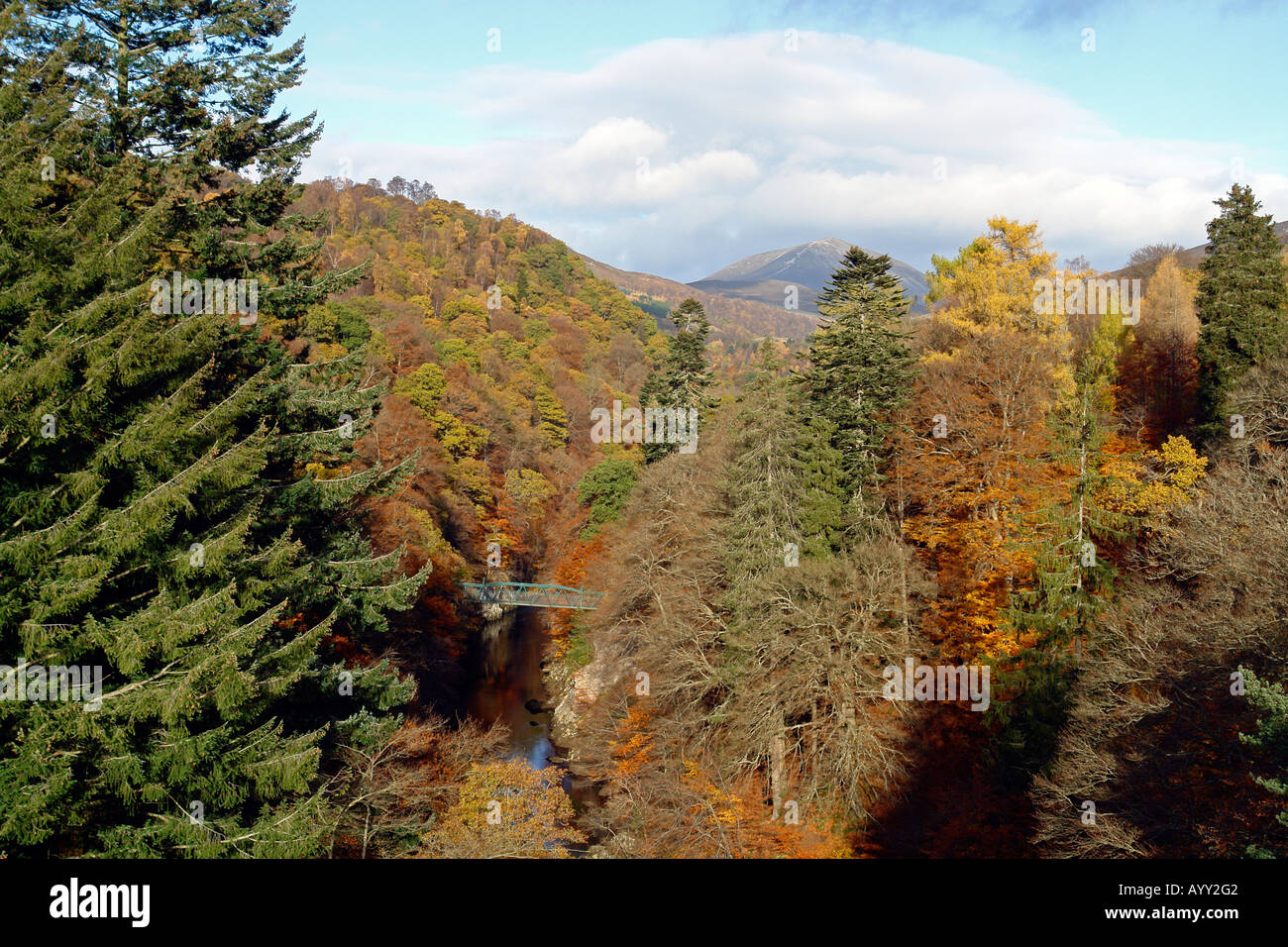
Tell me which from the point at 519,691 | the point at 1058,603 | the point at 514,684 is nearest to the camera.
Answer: the point at 1058,603

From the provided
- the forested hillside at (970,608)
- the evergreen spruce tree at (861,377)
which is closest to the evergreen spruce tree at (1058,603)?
the forested hillside at (970,608)

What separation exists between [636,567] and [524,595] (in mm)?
15457

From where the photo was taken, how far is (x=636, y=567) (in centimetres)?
2909

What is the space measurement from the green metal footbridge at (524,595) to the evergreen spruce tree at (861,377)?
16841 mm

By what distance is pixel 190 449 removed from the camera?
1023 centimetres

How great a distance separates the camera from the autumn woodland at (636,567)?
919cm

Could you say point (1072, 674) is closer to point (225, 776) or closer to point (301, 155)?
point (225, 776)

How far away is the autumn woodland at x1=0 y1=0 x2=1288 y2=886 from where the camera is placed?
9.19 m

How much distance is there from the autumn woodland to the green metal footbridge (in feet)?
5.67

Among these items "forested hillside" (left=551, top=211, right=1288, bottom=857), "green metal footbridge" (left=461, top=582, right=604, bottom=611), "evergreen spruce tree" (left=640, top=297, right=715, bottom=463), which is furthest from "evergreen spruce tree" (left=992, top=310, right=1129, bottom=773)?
"green metal footbridge" (left=461, top=582, right=604, bottom=611)

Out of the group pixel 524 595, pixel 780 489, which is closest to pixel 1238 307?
pixel 780 489

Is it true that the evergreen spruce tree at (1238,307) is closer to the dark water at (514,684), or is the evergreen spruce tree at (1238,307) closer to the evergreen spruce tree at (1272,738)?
the evergreen spruce tree at (1272,738)

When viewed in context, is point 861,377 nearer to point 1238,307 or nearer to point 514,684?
point 1238,307

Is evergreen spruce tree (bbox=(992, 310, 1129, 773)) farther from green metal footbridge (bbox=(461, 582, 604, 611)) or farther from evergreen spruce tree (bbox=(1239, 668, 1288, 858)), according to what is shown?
green metal footbridge (bbox=(461, 582, 604, 611))
